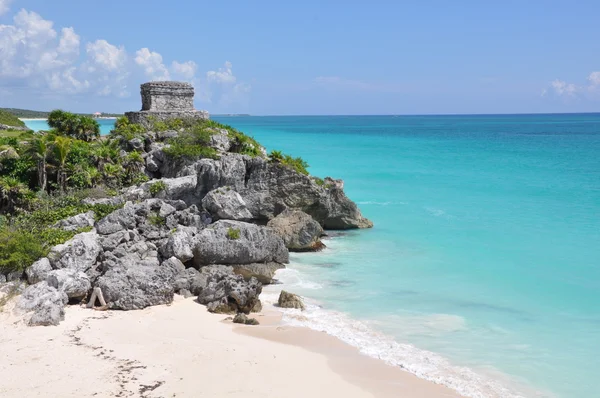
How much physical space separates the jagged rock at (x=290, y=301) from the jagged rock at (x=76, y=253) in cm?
425

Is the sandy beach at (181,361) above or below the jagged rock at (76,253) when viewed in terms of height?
below

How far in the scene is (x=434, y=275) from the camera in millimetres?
14867

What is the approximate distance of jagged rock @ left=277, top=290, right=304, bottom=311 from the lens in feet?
38.0

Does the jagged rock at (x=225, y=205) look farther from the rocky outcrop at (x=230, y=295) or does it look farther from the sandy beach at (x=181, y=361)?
the sandy beach at (x=181, y=361)

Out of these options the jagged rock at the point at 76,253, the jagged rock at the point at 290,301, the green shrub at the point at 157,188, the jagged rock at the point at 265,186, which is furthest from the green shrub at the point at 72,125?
the jagged rock at the point at 290,301

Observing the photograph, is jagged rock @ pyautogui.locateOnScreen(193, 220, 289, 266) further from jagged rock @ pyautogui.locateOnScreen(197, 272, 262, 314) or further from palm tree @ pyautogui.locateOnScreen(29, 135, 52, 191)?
palm tree @ pyautogui.locateOnScreen(29, 135, 52, 191)

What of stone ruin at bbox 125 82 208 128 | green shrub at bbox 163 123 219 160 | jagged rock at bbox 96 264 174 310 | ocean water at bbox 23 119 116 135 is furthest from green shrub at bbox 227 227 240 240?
ocean water at bbox 23 119 116 135

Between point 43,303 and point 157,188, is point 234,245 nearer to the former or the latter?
point 157,188

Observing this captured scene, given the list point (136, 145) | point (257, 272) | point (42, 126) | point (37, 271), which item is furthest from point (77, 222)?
point (42, 126)

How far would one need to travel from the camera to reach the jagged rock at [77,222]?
14019mm

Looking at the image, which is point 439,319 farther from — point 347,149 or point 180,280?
point 347,149

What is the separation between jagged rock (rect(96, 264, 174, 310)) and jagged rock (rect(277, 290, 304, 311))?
7.49 ft

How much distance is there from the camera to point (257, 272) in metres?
13.5

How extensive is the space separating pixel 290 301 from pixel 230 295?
125 cm
